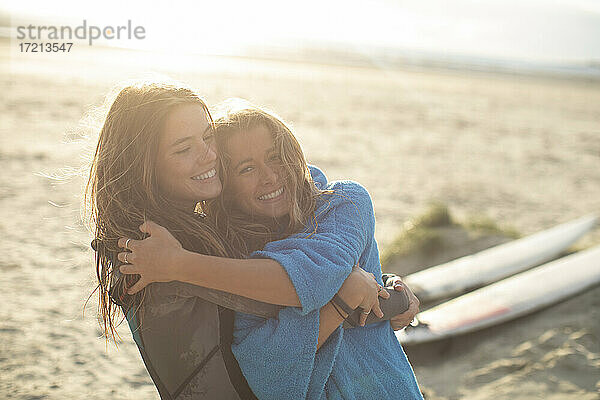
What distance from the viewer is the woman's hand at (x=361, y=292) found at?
71.6 inches

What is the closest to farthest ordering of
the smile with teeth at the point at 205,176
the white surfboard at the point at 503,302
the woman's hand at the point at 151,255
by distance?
the woman's hand at the point at 151,255
the smile with teeth at the point at 205,176
the white surfboard at the point at 503,302

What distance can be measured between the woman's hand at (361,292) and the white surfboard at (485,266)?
3735 mm

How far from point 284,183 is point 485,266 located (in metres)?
4.40

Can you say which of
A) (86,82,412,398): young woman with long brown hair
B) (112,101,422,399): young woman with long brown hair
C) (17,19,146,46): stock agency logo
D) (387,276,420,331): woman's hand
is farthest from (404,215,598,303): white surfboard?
(17,19,146,46): stock agency logo

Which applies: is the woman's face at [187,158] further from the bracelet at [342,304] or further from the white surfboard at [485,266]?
the white surfboard at [485,266]

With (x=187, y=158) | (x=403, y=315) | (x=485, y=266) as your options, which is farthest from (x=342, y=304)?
(x=485, y=266)

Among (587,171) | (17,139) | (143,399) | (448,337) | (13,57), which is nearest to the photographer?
(143,399)

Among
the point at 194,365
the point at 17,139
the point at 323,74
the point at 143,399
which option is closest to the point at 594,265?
the point at 143,399

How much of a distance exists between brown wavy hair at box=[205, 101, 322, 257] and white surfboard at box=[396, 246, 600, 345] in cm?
285

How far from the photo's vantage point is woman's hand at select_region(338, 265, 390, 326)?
1.82 meters

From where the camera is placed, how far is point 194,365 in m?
1.78

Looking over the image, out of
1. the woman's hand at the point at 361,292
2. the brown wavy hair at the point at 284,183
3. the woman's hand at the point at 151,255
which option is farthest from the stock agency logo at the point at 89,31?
the woman's hand at the point at 361,292

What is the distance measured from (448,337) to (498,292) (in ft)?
2.47

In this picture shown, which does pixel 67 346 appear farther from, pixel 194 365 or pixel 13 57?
pixel 13 57
